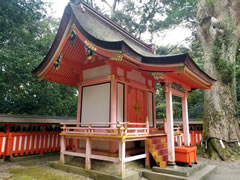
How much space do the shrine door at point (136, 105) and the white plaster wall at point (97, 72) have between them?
1162 millimetres

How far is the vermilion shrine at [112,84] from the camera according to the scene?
16.3 ft

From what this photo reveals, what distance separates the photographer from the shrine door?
6860 mm

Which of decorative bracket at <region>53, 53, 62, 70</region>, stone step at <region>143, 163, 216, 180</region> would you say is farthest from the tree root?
decorative bracket at <region>53, 53, 62, 70</region>

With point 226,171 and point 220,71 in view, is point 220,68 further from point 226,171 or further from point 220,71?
point 226,171

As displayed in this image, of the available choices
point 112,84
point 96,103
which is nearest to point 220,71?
point 112,84

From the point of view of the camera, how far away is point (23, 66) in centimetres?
977

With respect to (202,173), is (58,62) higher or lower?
higher

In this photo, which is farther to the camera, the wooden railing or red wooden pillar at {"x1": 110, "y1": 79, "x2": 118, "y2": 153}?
red wooden pillar at {"x1": 110, "y1": 79, "x2": 118, "y2": 153}

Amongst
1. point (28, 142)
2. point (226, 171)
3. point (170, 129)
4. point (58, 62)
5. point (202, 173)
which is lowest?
point (226, 171)

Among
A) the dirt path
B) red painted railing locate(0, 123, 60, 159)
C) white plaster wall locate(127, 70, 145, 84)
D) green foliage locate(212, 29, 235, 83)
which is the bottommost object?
the dirt path

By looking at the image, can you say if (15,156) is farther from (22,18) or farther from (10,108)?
(22,18)

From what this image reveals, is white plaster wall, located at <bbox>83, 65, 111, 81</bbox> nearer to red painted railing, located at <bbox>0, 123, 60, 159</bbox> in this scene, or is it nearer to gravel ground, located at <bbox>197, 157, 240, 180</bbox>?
red painted railing, located at <bbox>0, 123, 60, 159</bbox>

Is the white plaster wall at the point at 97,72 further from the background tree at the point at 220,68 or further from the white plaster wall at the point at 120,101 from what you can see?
the background tree at the point at 220,68

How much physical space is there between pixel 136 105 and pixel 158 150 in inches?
83.1
